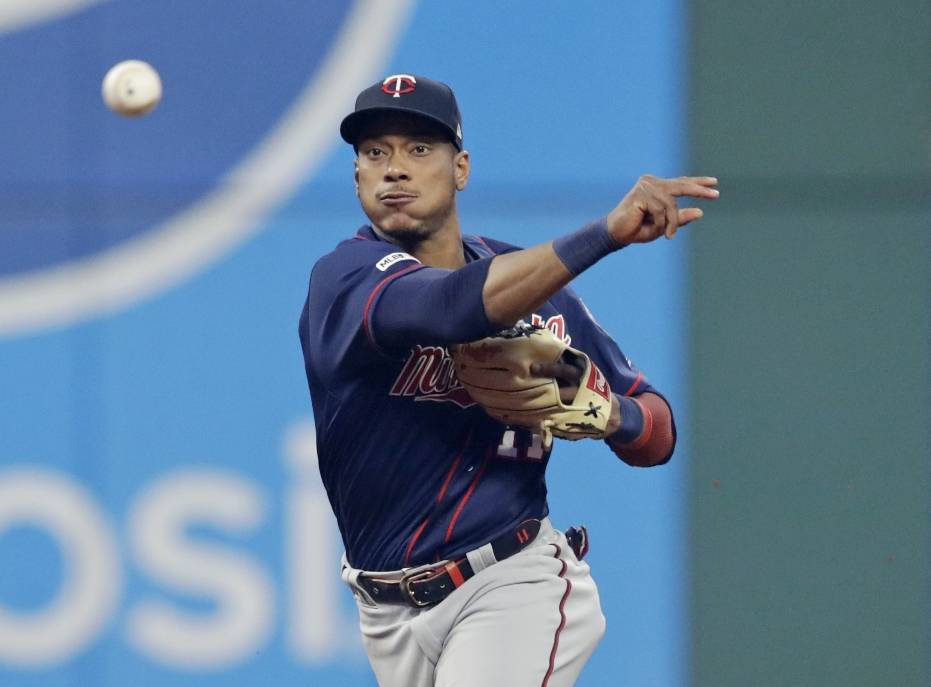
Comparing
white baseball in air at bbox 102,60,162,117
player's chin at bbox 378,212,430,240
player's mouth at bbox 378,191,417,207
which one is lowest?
player's chin at bbox 378,212,430,240

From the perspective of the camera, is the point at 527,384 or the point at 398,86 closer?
the point at 527,384

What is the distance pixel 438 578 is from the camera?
2.98 metres

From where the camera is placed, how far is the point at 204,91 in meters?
4.77

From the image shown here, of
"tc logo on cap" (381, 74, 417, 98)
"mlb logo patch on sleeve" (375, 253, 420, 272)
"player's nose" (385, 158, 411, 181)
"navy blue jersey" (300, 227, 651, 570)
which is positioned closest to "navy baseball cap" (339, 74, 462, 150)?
"tc logo on cap" (381, 74, 417, 98)

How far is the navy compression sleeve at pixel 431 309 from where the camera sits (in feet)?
8.29

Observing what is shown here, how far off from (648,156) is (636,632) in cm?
158

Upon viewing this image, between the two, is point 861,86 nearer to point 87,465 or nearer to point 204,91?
point 204,91

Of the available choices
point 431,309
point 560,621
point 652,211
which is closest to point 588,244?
point 652,211

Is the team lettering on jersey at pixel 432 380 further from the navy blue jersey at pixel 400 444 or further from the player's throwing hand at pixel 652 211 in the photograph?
the player's throwing hand at pixel 652 211

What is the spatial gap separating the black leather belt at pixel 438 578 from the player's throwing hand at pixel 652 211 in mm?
805

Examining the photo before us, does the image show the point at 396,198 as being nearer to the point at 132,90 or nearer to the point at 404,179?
the point at 404,179

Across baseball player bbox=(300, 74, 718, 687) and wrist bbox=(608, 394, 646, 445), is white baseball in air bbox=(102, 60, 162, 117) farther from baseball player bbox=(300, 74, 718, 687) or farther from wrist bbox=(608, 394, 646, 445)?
wrist bbox=(608, 394, 646, 445)

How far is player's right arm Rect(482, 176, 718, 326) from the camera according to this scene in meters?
2.46

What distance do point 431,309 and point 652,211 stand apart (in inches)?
16.8
